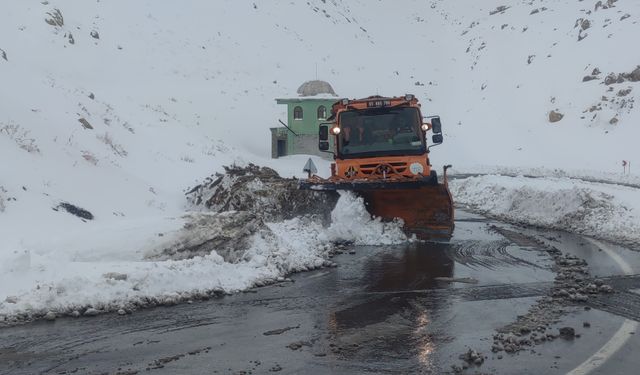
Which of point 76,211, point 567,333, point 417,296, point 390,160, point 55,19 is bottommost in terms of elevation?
point 567,333

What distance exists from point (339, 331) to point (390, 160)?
6.88m

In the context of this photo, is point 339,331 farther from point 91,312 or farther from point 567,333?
point 91,312

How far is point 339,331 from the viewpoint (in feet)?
21.2

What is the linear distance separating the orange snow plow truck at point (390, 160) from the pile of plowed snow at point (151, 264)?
1.56 metres

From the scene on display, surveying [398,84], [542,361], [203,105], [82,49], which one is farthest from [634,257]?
[398,84]

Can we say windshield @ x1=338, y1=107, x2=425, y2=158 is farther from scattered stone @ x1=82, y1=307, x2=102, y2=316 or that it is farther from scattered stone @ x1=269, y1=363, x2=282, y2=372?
scattered stone @ x1=269, y1=363, x2=282, y2=372

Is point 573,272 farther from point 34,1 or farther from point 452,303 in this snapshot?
point 34,1

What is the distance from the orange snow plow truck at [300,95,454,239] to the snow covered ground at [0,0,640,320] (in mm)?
639

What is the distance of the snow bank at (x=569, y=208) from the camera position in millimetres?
13078

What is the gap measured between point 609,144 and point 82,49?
112 ft

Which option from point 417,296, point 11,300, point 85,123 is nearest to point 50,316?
point 11,300

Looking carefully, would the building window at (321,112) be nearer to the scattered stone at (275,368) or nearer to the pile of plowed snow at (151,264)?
the pile of plowed snow at (151,264)

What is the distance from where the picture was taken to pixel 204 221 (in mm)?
10242

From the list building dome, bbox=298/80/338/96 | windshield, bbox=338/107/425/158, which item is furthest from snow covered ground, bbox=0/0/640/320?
building dome, bbox=298/80/338/96
